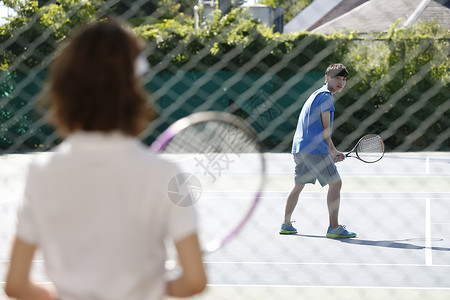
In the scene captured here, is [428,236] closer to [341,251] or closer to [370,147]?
[370,147]

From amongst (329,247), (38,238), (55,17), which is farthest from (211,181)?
(55,17)

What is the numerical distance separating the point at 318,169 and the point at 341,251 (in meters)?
0.59

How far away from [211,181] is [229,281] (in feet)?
6.70

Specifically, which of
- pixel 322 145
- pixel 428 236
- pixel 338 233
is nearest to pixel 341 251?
pixel 338 233

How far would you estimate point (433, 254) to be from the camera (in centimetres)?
480

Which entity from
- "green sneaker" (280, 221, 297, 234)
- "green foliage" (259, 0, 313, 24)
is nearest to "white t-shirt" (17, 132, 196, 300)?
"green sneaker" (280, 221, 297, 234)

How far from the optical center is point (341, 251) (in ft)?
16.0

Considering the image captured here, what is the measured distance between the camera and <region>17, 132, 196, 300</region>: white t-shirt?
4.15 ft

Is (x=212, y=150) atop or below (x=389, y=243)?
atop

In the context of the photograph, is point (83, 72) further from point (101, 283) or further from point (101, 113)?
point (101, 283)

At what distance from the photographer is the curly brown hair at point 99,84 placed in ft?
4.10

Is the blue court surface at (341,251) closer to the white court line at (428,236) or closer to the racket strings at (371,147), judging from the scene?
the white court line at (428,236)

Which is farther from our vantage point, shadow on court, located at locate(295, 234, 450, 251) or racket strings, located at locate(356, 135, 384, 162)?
racket strings, located at locate(356, 135, 384, 162)

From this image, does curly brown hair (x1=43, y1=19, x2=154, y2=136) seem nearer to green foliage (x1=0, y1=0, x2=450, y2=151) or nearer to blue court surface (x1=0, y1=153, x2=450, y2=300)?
blue court surface (x1=0, y1=153, x2=450, y2=300)
